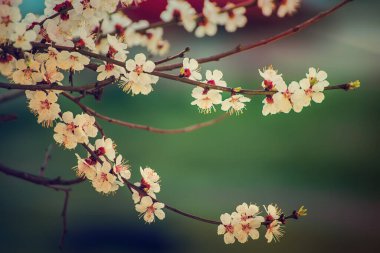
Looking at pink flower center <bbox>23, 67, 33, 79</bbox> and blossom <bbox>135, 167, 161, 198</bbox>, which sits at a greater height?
pink flower center <bbox>23, 67, 33, 79</bbox>

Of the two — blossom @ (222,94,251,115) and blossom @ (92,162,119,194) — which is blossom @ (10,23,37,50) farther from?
blossom @ (222,94,251,115)

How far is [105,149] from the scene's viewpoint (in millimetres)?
1065

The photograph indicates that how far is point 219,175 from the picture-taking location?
3.74 m

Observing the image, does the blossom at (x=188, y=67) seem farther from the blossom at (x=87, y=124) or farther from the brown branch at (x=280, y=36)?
the blossom at (x=87, y=124)

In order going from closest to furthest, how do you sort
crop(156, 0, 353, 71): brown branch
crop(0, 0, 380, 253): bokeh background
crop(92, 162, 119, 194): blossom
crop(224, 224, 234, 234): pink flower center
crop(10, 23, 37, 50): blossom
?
crop(10, 23, 37, 50): blossom < crop(156, 0, 353, 71): brown branch < crop(92, 162, 119, 194): blossom < crop(224, 224, 234, 234): pink flower center < crop(0, 0, 380, 253): bokeh background

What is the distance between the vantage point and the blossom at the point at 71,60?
3.09 feet

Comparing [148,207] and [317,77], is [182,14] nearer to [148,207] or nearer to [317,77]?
[317,77]

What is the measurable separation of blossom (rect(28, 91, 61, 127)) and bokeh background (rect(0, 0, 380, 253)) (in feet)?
2.33

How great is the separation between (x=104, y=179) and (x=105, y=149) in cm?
7

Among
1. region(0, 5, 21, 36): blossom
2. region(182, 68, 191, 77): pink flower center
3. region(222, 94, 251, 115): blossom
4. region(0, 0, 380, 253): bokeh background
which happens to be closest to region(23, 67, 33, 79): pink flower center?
region(0, 5, 21, 36): blossom

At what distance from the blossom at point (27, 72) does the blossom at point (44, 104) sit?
38 millimetres

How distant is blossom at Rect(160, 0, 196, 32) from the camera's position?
1.19 meters

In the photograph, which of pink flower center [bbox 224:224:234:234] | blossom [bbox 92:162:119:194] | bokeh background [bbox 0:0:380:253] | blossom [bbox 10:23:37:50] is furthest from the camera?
bokeh background [bbox 0:0:380:253]

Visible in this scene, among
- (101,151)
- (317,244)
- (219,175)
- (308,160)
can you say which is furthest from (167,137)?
(101,151)
